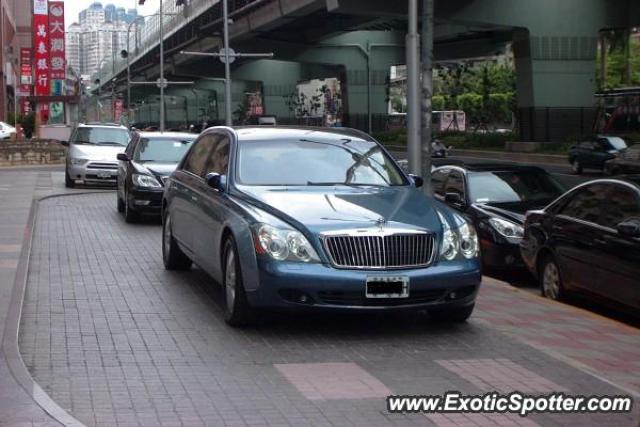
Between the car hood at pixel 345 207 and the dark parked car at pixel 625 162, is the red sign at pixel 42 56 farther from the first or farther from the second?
the car hood at pixel 345 207

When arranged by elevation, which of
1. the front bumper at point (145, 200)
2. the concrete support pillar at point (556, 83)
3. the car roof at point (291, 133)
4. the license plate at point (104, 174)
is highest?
the concrete support pillar at point (556, 83)

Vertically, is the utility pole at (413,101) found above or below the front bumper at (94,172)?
above

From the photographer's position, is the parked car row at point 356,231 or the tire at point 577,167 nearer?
the parked car row at point 356,231

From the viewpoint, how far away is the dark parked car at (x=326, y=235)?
755 centimetres

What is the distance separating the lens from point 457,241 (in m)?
7.98

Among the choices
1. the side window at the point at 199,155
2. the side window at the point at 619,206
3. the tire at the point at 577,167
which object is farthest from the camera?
the tire at the point at 577,167

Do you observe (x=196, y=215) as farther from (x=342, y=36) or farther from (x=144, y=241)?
(x=342, y=36)

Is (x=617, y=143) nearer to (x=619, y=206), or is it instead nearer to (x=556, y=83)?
(x=556, y=83)

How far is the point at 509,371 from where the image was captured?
685 centimetres

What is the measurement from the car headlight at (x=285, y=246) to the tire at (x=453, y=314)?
1.37 meters

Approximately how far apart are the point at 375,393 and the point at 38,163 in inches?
1352

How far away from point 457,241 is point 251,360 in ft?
6.69

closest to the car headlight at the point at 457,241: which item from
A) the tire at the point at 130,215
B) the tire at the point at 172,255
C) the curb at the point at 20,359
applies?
the curb at the point at 20,359

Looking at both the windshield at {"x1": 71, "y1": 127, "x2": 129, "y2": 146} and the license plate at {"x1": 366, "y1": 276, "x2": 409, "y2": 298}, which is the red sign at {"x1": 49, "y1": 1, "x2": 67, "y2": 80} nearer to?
the windshield at {"x1": 71, "y1": 127, "x2": 129, "y2": 146}
